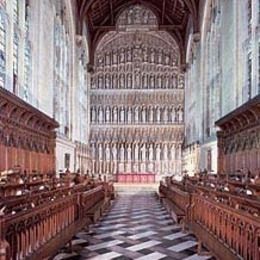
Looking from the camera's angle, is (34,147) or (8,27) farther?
(34,147)

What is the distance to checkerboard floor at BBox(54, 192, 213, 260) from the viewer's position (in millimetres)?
6434

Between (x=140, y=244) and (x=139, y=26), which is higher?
(x=139, y=26)

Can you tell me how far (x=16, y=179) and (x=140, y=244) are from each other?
10.4 ft

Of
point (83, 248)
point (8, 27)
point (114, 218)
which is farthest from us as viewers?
point (8, 27)

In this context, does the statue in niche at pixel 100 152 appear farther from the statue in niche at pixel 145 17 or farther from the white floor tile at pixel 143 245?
the white floor tile at pixel 143 245

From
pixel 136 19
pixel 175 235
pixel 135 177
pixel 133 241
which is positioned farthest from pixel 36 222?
pixel 136 19

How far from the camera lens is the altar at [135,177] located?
3139 centimetres

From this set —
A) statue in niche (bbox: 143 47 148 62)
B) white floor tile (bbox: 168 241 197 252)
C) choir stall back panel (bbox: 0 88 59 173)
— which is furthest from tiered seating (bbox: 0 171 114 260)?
statue in niche (bbox: 143 47 148 62)

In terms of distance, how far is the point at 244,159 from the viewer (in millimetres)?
12711

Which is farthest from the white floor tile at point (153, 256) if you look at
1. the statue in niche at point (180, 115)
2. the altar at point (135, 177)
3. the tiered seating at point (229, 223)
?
the statue in niche at point (180, 115)

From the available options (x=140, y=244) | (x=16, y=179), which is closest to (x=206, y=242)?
(x=140, y=244)

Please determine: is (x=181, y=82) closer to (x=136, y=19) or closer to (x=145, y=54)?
(x=145, y=54)

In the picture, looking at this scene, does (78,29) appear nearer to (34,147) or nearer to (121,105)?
(121,105)

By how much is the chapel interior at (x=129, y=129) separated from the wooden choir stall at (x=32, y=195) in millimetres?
31
